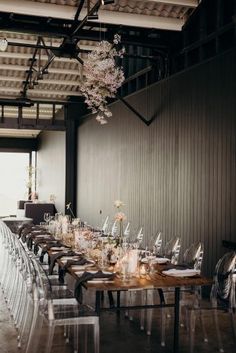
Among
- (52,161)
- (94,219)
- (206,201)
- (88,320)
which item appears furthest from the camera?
(52,161)

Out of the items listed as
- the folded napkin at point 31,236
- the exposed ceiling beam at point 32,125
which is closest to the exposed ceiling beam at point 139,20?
the folded napkin at point 31,236

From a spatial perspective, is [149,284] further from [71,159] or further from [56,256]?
[71,159]

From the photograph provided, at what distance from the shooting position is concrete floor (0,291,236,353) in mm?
4637

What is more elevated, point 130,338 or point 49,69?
point 49,69

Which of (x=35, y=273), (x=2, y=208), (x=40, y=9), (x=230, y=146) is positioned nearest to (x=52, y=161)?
(x=2, y=208)

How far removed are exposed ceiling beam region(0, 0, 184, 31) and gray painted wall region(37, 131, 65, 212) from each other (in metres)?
7.73

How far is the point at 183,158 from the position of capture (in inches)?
309

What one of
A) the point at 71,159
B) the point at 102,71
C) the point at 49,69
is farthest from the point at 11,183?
the point at 102,71

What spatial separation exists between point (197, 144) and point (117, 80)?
1445 millimetres

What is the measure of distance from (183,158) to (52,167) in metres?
10.1

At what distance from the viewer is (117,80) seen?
23.9ft

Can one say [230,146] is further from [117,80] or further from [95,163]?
[95,163]

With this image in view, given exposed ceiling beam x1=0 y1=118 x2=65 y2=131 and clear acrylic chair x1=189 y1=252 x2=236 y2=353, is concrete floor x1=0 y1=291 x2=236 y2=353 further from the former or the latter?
exposed ceiling beam x1=0 y1=118 x2=65 y2=131

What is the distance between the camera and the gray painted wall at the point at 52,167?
15.5 m
